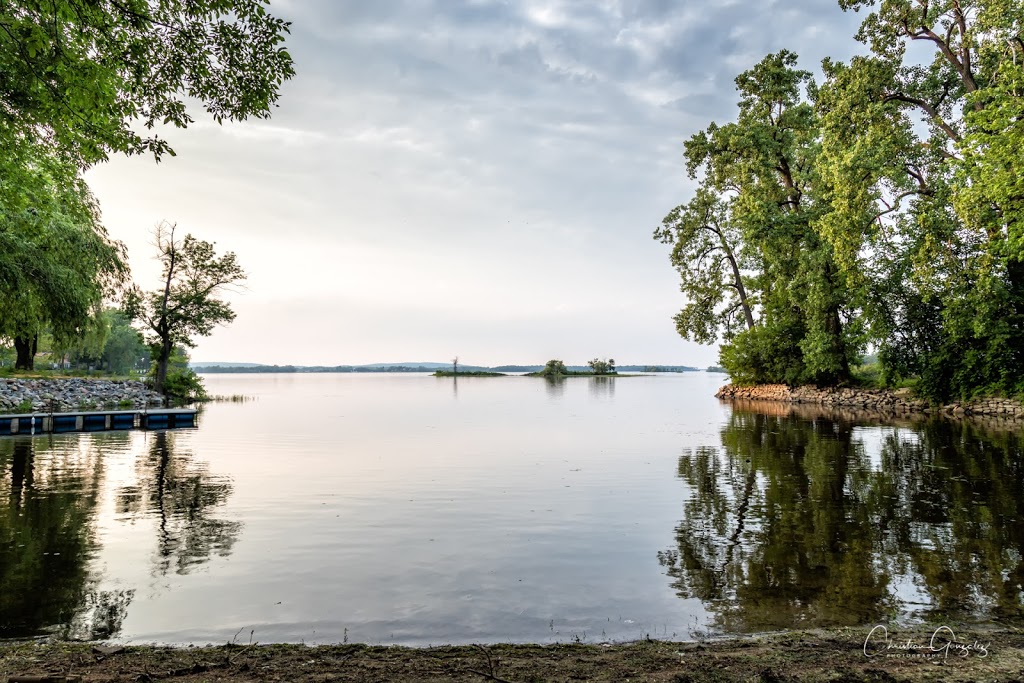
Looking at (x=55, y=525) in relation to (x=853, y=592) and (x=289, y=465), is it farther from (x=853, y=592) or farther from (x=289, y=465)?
(x=853, y=592)

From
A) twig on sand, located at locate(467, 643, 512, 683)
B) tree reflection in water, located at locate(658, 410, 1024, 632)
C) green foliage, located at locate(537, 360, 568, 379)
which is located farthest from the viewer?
green foliage, located at locate(537, 360, 568, 379)

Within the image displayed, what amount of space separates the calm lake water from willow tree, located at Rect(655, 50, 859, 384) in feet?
68.7

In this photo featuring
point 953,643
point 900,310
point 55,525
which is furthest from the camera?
point 900,310

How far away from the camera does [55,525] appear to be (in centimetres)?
1058

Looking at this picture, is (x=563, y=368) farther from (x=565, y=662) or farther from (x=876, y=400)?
(x=565, y=662)

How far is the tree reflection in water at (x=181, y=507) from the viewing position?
907 cm

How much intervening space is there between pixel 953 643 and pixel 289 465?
16.3 m

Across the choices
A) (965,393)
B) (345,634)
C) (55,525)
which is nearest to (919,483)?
(345,634)

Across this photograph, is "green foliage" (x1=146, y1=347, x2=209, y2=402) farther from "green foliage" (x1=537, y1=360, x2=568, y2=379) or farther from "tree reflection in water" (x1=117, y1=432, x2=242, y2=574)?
"green foliage" (x1=537, y1=360, x2=568, y2=379)

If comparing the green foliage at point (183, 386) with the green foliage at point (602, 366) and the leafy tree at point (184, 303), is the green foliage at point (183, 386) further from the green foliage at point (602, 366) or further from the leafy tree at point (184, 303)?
the green foliage at point (602, 366)

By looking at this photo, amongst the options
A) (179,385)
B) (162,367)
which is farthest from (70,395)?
(179,385)

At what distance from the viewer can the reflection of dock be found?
25625 mm

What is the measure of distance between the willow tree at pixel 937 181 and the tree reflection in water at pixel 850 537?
45.4 ft

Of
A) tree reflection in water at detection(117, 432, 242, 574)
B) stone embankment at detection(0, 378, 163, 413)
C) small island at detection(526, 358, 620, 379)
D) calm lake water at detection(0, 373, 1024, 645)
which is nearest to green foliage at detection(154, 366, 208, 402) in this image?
stone embankment at detection(0, 378, 163, 413)
